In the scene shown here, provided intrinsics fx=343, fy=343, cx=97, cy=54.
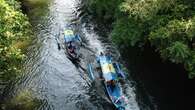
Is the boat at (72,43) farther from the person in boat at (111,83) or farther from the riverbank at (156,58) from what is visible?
the person in boat at (111,83)

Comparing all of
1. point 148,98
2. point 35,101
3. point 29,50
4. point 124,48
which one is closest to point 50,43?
point 29,50

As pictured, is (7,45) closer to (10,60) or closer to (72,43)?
(10,60)

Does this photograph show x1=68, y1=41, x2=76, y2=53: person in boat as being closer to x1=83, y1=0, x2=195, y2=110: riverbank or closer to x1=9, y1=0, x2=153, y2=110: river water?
x1=9, y1=0, x2=153, y2=110: river water

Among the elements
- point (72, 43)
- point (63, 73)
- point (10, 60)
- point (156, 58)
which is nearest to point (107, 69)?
point (63, 73)

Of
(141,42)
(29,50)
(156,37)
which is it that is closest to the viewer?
(156,37)

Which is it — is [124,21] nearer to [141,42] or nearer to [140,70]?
[141,42]

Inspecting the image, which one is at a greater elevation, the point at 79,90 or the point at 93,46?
the point at 93,46
